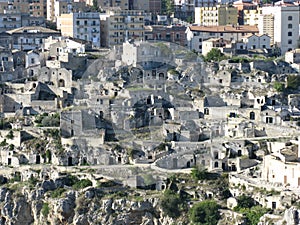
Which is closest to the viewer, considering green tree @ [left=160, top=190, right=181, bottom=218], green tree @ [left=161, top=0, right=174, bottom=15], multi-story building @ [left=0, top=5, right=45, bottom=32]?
green tree @ [left=160, top=190, right=181, bottom=218]

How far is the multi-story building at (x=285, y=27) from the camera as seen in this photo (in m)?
65.0

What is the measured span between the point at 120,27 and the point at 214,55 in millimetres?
6846

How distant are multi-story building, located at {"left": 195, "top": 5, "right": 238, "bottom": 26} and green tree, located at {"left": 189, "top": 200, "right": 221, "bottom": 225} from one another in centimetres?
2799

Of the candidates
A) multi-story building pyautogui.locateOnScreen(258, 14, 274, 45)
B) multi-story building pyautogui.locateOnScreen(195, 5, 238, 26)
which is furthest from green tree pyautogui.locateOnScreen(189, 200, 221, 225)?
multi-story building pyautogui.locateOnScreen(195, 5, 238, 26)

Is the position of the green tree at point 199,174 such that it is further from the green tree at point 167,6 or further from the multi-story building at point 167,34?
the green tree at point 167,6

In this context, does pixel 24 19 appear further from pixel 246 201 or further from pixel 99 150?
pixel 246 201

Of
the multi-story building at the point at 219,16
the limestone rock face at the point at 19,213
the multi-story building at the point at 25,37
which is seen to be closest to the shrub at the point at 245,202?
the limestone rock face at the point at 19,213

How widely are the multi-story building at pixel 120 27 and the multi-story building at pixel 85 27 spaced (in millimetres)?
564

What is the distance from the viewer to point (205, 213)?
148 feet

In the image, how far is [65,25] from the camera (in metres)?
67.4

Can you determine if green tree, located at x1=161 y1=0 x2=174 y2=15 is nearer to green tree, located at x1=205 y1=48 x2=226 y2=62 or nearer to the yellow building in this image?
the yellow building

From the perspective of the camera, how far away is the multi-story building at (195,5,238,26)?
237ft

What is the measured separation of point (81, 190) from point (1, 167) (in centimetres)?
467

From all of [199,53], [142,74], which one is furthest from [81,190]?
[199,53]
